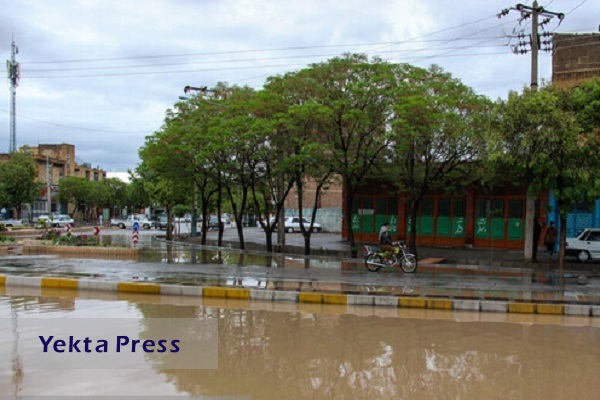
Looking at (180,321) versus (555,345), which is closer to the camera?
(555,345)

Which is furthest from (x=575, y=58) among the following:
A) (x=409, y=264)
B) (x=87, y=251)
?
(x=87, y=251)

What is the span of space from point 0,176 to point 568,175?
161 ft

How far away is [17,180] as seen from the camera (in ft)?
165

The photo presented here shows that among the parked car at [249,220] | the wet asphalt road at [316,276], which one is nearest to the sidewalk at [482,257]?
the wet asphalt road at [316,276]

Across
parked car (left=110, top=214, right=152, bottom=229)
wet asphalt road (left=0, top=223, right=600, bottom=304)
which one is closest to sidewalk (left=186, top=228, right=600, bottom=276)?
wet asphalt road (left=0, top=223, right=600, bottom=304)

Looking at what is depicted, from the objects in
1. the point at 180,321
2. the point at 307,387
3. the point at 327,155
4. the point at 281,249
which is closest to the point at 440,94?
the point at 327,155

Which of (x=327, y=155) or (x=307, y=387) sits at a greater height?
(x=327, y=155)

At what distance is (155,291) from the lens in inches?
504

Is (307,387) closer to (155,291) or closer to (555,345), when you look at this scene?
(555,345)

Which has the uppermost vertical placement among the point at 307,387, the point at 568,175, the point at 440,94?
the point at 440,94

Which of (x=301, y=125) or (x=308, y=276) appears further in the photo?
(x=301, y=125)

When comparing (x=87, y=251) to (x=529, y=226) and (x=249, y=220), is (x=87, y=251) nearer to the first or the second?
(x=529, y=226)

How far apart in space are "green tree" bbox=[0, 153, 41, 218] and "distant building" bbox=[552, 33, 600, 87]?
148 feet

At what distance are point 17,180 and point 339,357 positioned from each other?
50604 mm
